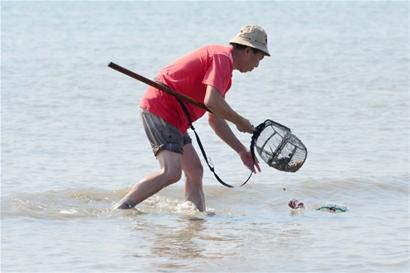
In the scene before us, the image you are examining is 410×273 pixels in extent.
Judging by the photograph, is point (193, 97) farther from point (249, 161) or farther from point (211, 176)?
point (211, 176)

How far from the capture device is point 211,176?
10.6 m

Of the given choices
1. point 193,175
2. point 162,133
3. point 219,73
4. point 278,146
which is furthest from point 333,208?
point 219,73

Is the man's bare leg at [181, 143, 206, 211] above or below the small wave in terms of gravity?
above

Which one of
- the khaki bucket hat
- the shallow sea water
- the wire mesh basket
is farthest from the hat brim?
the shallow sea water

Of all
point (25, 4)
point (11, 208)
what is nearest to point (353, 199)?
point (11, 208)

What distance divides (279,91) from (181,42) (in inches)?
488

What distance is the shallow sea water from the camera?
7.44 m

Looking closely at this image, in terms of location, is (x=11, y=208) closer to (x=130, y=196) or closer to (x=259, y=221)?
(x=130, y=196)

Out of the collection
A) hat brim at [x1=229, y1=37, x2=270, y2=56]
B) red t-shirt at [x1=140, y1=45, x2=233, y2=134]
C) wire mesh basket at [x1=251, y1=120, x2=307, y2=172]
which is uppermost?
hat brim at [x1=229, y1=37, x2=270, y2=56]

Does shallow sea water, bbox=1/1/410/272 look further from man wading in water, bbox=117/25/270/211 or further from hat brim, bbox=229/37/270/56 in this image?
hat brim, bbox=229/37/270/56

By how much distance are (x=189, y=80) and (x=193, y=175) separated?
835 millimetres

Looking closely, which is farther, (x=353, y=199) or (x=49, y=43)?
(x=49, y=43)

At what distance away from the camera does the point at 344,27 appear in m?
36.0

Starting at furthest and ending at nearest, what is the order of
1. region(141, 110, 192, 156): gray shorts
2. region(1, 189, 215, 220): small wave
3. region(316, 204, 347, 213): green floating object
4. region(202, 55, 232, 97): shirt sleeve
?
1. region(316, 204, 347, 213): green floating object
2. region(1, 189, 215, 220): small wave
3. region(141, 110, 192, 156): gray shorts
4. region(202, 55, 232, 97): shirt sleeve
